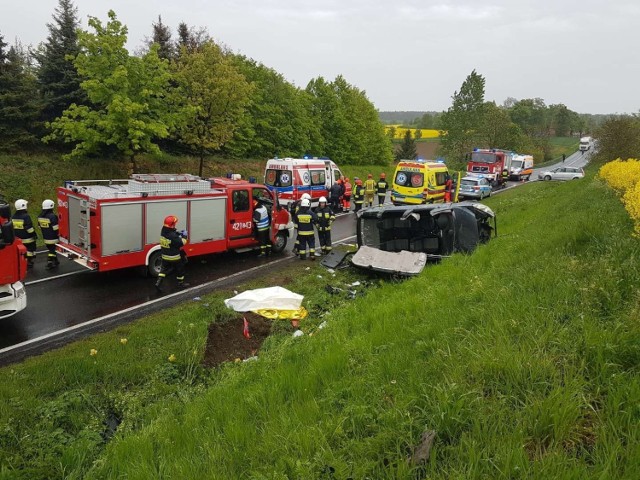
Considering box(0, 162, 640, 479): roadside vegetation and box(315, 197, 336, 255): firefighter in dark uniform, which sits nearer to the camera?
box(0, 162, 640, 479): roadside vegetation

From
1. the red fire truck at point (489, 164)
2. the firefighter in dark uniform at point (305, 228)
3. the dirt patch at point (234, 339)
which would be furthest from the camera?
the red fire truck at point (489, 164)

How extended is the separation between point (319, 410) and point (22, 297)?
5897mm

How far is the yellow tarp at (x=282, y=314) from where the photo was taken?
750cm

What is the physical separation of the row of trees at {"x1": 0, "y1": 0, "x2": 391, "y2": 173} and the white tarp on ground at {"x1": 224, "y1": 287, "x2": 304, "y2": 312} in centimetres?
1137

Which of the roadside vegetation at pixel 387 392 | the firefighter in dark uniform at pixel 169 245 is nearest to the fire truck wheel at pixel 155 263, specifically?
the firefighter in dark uniform at pixel 169 245

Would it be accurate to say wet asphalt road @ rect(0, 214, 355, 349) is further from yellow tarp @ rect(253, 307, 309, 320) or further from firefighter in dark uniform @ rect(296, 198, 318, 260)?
yellow tarp @ rect(253, 307, 309, 320)

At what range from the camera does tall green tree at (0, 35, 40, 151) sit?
1717 centimetres

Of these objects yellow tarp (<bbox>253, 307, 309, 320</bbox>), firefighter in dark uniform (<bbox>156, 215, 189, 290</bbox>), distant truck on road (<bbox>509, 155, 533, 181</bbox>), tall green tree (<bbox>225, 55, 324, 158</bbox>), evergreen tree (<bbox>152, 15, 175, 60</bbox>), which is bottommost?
yellow tarp (<bbox>253, 307, 309, 320</bbox>)

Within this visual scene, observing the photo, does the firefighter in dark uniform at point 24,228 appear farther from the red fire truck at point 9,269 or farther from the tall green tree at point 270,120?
the tall green tree at point 270,120

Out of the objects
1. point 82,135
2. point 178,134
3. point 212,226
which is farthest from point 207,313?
point 178,134

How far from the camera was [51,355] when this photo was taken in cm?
606

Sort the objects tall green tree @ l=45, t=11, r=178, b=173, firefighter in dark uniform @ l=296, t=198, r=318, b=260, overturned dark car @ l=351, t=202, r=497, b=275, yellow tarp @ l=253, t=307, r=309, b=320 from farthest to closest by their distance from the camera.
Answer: tall green tree @ l=45, t=11, r=178, b=173 → firefighter in dark uniform @ l=296, t=198, r=318, b=260 → overturned dark car @ l=351, t=202, r=497, b=275 → yellow tarp @ l=253, t=307, r=309, b=320

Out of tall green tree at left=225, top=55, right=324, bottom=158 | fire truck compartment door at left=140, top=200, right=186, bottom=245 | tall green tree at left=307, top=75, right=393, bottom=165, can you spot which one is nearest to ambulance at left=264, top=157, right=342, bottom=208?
fire truck compartment door at left=140, top=200, right=186, bottom=245

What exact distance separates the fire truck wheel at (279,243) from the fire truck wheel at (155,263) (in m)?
3.54
